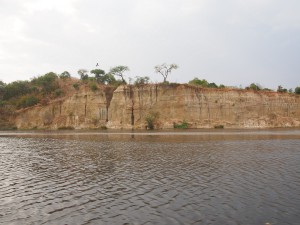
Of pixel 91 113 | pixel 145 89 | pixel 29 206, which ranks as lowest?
pixel 29 206

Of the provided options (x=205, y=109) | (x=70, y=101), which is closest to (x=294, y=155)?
(x=205, y=109)

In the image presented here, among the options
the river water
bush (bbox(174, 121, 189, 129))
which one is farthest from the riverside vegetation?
the river water

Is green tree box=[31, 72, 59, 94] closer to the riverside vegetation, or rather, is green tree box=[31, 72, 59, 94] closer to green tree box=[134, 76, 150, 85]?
the riverside vegetation

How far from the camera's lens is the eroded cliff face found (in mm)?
69500

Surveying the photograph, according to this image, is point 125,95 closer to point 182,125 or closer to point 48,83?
point 182,125

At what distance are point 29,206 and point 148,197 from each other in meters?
4.58

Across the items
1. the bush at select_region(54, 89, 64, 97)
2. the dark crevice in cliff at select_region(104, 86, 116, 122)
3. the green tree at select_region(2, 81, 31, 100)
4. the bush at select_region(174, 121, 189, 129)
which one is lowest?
the bush at select_region(174, 121, 189, 129)

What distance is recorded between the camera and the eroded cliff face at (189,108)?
6950cm

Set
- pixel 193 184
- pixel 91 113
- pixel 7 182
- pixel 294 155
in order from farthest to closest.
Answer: pixel 91 113 → pixel 294 155 → pixel 7 182 → pixel 193 184

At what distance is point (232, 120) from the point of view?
229 feet

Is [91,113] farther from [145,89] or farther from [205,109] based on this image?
[205,109]

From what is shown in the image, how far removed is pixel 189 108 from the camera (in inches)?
2736

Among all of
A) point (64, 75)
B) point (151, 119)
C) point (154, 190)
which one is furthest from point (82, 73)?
point (154, 190)

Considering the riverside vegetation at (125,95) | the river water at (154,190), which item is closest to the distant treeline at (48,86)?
the riverside vegetation at (125,95)
